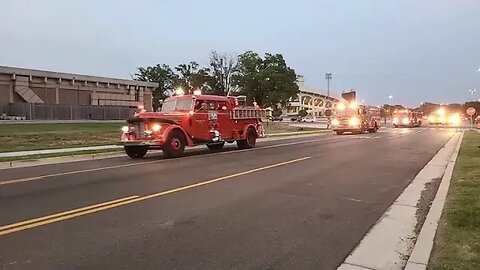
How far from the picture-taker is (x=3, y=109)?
56.1 metres

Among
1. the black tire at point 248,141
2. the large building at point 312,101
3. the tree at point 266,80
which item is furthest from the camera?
the large building at point 312,101

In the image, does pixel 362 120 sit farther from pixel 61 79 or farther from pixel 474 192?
pixel 61 79

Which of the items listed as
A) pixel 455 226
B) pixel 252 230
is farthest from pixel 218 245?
pixel 455 226

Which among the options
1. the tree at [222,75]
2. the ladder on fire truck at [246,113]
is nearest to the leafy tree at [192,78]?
the tree at [222,75]

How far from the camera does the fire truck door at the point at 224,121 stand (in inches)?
821

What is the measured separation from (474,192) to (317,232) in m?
4.30

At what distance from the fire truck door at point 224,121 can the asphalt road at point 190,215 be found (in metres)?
6.82

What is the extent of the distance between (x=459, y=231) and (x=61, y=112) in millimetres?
56144

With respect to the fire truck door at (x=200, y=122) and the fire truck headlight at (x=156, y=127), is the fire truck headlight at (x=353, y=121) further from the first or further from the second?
the fire truck headlight at (x=156, y=127)

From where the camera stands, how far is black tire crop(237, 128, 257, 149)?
22809mm

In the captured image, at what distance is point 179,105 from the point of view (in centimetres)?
1972

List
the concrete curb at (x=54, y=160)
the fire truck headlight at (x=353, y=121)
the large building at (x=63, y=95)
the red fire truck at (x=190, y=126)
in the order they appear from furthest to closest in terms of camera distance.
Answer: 1. the large building at (x=63, y=95)
2. the fire truck headlight at (x=353, y=121)
3. the red fire truck at (x=190, y=126)
4. the concrete curb at (x=54, y=160)

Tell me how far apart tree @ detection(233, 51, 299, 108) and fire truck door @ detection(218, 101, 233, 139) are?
53164 mm

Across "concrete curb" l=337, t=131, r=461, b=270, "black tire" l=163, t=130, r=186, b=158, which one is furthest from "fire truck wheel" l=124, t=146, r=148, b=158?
"concrete curb" l=337, t=131, r=461, b=270
